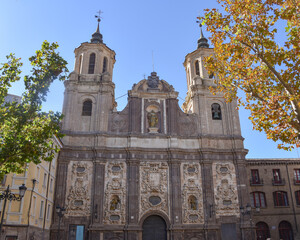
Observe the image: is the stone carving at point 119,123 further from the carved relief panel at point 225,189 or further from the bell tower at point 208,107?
the carved relief panel at point 225,189

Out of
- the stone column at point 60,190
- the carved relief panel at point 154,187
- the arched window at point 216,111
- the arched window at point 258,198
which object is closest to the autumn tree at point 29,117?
the stone column at point 60,190

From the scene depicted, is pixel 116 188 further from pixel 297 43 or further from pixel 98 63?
pixel 297 43

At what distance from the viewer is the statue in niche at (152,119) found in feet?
108

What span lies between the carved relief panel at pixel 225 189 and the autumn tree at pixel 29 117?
67.5ft

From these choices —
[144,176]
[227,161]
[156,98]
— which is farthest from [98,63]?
[227,161]

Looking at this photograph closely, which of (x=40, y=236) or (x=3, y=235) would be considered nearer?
(x=3, y=235)

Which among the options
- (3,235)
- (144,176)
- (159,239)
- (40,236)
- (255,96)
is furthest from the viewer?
(144,176)

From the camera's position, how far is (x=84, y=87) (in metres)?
34.0

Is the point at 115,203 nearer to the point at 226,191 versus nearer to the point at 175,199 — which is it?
the point at 175,199

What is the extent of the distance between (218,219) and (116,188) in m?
10.0

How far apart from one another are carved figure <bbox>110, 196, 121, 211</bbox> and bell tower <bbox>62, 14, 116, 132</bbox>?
23.2 feet

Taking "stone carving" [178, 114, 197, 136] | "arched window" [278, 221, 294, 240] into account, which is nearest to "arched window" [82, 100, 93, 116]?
"stone carving" [178, 114, 197, 136]

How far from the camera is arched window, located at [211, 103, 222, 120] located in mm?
34188

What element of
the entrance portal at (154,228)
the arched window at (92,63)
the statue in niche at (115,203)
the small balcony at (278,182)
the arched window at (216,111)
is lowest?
the entrance portal at (154,228)
